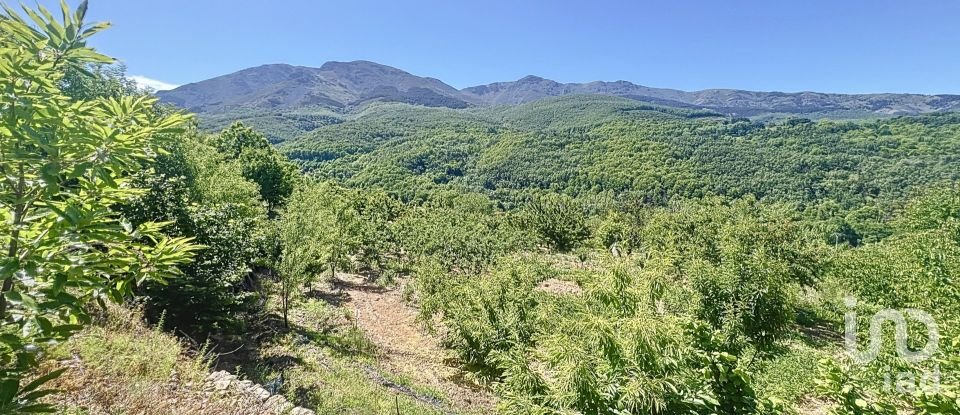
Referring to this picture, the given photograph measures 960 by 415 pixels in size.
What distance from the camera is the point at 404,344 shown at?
60.5ft

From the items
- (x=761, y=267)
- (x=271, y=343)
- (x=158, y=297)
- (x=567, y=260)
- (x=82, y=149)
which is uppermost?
(x=82, y=149)

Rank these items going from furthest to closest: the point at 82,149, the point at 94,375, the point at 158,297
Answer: the point at 158,297
the point at 94,375
the point at 82,149

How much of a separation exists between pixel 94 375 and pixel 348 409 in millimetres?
5127

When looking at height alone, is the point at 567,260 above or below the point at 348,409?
below

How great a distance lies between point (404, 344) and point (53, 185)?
17.8 metres

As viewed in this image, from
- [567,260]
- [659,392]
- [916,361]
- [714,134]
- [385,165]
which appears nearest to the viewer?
[659,392]

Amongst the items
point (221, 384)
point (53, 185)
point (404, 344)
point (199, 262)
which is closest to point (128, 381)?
point (221, 384)

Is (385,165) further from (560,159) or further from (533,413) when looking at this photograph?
(533,413)

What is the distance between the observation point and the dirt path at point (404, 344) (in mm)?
13837

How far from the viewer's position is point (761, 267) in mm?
8781

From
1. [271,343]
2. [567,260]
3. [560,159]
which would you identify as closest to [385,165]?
[560,159]

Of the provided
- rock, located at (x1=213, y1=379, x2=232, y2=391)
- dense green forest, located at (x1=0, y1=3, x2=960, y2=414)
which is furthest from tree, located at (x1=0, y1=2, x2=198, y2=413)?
rock, located at (x1=213, y1=379, x2=232, y2=391)

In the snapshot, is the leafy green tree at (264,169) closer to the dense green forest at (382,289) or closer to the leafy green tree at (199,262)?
the dense green forest at (382,289)

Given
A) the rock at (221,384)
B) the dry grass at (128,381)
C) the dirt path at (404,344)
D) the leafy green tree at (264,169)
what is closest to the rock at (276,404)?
the dry grass at (128,381)
